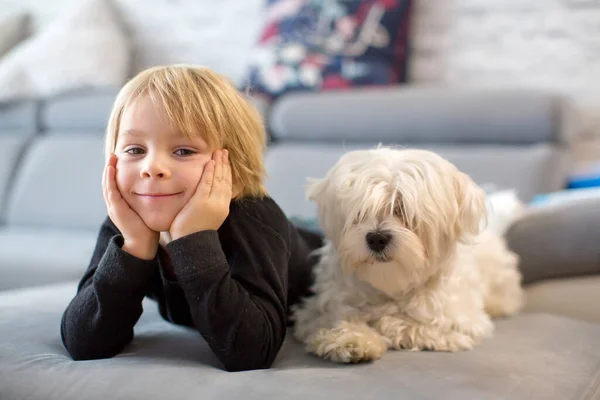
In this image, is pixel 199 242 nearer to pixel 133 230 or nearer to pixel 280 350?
pixel 133 230

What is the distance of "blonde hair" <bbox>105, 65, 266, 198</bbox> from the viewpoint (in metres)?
1.16

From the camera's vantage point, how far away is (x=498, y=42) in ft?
8.54

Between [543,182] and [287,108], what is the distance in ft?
3.29

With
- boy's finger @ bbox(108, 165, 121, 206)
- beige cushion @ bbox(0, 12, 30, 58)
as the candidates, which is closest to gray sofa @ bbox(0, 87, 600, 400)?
boy's finger @ bbox(108, 165, 121, 206)

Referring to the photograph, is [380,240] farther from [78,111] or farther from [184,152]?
[78,111]

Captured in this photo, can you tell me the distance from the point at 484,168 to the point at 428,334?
0.99 metres

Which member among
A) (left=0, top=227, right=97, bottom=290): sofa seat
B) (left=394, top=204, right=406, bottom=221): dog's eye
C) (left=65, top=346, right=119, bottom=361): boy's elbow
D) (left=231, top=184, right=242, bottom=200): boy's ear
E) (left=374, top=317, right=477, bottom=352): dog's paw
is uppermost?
(left=231, top=184, right=242, bottom=200): boy's ear

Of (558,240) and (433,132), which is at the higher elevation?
(433,132)

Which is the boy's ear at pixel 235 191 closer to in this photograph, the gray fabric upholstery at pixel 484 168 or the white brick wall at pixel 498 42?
the gray fabric upholstery at pixel 484 168

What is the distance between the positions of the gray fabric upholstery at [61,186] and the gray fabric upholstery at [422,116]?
0.81 m

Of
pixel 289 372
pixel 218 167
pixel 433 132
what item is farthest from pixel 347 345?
pixel 433 132

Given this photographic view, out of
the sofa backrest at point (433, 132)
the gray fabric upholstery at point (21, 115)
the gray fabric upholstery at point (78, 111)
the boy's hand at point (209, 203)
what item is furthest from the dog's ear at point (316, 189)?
the gray fabric upholstery at point (21, 115)

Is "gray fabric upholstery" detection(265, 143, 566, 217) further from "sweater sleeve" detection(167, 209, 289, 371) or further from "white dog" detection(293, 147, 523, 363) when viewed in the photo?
"sweater sleeve" detection(167, 209, 289, 371)

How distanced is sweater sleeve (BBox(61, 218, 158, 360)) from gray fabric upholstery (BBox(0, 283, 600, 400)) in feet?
0.10
